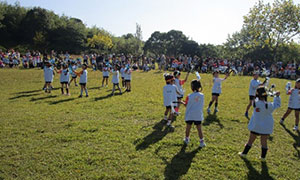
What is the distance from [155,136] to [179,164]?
5.88 feet

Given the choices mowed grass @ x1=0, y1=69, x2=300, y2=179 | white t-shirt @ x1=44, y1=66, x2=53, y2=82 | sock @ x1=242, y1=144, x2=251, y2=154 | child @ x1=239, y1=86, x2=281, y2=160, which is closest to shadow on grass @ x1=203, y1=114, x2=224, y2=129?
mowed grass @ x1=0, y1=69, x2=300, y2=179

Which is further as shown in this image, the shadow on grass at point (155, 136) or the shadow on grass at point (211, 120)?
the shadow on grass at point (211, 120)

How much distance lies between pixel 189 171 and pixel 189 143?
1.51m

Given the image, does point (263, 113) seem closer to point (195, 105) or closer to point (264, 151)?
point (264, 151)

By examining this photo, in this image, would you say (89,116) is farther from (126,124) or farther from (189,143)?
(189,143)

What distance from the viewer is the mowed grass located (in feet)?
16.1

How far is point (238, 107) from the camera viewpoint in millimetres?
10953

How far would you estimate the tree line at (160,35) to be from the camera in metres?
31.3

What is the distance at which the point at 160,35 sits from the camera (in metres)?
67.1

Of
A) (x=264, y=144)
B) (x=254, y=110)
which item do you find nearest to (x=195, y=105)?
(x=254, y=110)

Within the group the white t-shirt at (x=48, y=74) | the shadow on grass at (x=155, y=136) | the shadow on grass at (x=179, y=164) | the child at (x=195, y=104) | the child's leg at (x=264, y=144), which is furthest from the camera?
the white t-shirt at (x=48, y=74)

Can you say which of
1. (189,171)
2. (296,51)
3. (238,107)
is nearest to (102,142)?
(189,171)

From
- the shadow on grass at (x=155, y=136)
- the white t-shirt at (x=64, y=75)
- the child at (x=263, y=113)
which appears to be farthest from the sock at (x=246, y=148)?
the white t-shirt at (x=64, y=75)

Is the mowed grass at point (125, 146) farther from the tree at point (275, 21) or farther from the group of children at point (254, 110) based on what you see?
the tree at point (275, 21)
